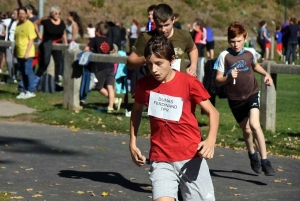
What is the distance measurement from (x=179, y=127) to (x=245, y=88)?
2.96 m

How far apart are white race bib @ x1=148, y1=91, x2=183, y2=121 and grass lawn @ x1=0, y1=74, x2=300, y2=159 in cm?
477

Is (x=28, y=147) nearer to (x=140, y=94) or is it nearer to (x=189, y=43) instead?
(x=189, y=43)

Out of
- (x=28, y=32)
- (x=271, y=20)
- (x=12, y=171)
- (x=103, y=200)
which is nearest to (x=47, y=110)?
(x=28, y=32)

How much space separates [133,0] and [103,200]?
38.2 metres

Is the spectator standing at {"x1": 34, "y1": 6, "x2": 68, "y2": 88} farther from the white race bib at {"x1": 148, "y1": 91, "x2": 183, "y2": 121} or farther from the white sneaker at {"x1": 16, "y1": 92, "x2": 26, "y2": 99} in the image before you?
the white race bib at {"x1": 148, "y1": 91, "x2": 183, "y2": 121}

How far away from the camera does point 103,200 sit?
7555mm

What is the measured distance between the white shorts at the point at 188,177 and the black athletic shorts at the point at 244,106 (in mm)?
2905

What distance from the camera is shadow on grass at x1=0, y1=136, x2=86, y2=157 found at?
10321 mm

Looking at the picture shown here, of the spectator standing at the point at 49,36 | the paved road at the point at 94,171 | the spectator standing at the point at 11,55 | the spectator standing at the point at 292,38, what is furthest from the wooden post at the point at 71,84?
the spectator standing at the point at 292,38

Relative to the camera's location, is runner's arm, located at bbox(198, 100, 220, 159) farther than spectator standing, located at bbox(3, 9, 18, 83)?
No

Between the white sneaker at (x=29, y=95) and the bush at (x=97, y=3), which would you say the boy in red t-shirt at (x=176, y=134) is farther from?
the bush at (x=97, y=3)

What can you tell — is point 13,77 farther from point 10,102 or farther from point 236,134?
point 236,134

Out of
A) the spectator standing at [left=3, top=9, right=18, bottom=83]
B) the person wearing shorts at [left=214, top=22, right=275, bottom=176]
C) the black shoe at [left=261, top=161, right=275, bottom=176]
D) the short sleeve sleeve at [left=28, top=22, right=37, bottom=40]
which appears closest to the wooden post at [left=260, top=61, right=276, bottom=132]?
the person wearing shorts at [left=214, top=22, right=275, bottom=176]

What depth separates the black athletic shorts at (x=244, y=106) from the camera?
8.63 m
